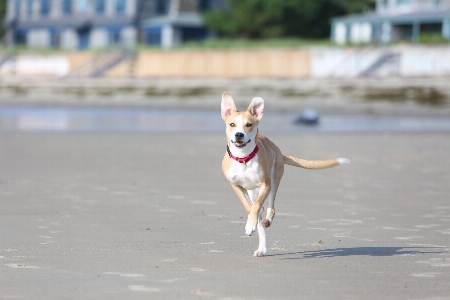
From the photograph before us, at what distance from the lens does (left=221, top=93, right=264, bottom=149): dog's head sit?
27.2 ft

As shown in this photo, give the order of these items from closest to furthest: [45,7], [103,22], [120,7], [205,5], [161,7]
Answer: [205,5], [161,7], [120,7], [103,22], [45,7]

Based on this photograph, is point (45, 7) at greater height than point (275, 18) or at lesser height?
greater

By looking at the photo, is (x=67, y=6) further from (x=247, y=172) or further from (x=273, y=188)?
(x=247, y=172)

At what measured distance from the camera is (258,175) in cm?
838

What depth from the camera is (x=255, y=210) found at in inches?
325

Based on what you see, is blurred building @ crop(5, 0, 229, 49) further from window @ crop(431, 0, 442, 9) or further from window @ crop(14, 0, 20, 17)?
window @ crop(431, 0, 442, 9)

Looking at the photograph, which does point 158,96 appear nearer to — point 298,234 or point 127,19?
point 127,19

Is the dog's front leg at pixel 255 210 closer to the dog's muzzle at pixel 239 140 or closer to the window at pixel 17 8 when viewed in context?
the dog's muzzle at pixel 239 140

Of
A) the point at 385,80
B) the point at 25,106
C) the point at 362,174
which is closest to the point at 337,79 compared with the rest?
the point at 385,80

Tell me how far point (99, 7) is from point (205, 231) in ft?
209

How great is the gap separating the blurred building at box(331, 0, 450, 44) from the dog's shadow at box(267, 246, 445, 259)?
4345 cm

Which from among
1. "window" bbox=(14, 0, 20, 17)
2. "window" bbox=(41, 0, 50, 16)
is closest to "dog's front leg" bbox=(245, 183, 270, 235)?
"window" bbox=(41, 0, 50, 16)

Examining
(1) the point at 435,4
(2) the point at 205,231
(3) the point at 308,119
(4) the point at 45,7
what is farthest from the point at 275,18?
(2) the point at 205,231

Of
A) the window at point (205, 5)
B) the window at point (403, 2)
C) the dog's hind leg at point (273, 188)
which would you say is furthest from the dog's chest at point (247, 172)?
the window at point (205, 5)
